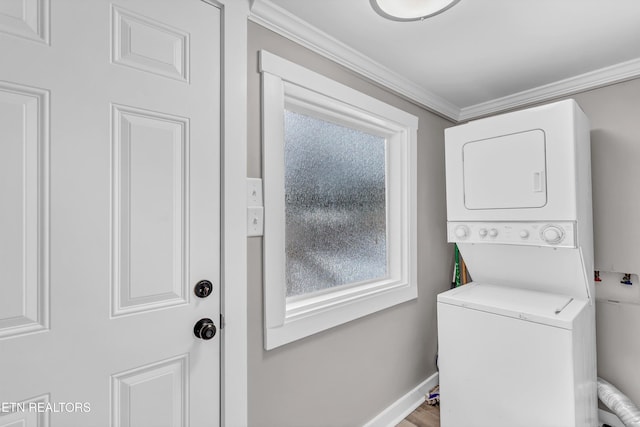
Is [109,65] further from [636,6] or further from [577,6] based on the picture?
[636,6]

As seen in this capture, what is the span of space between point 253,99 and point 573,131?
1555 millimetres

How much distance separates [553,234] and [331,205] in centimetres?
114

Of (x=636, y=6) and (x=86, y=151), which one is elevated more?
(x=636, y=6)

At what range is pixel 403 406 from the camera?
204cm

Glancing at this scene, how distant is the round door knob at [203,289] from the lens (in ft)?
3.65

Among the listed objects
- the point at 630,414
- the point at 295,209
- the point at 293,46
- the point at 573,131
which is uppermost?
the point at 293,46

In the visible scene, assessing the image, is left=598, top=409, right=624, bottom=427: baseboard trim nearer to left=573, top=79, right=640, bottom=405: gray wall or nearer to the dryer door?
left=573, top=79, right=640, bottom=405: gray wall

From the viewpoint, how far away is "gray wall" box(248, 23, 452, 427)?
1312 mm

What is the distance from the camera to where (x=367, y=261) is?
201 centimetres

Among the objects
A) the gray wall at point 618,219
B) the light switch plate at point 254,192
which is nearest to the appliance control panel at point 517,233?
the gray wall at point 618,219

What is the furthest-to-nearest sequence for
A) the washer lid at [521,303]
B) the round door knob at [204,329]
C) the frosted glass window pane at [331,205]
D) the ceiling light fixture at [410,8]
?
the frosted glass window pane at [331,205] → the washer lid at [521,303] → the ceiling light fixture at [410,8] → the round door knob at [204,329]

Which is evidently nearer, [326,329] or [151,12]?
[151,12]

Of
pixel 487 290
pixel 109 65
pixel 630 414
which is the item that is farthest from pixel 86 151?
pixel 630 414

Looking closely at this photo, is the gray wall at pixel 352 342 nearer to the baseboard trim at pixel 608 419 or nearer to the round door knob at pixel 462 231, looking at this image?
the round door knob at pixel 462 231
